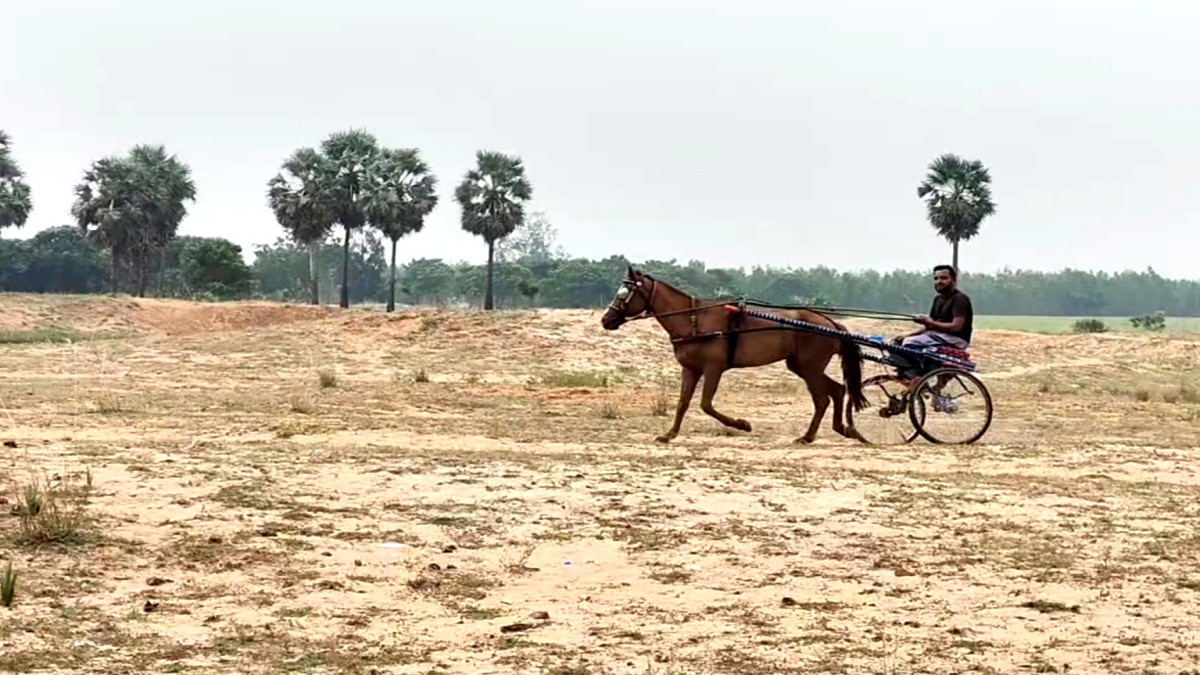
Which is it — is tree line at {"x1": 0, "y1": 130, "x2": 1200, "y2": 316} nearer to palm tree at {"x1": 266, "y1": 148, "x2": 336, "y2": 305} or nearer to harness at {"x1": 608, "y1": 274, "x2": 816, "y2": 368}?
palm tree at {"x1": 266, "y1": 148, "x2": 336, "y2": 305}

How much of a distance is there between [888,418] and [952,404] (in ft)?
3.14

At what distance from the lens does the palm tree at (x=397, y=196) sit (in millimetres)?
61594

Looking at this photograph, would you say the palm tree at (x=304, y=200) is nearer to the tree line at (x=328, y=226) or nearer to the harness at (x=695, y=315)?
the tree line at (x=328, y=226)

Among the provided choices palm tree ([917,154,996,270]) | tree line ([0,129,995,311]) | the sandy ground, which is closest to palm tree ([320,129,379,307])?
tree line ([0,129,995,311])

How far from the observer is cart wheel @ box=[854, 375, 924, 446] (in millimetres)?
14906

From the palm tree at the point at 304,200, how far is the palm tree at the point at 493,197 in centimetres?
652

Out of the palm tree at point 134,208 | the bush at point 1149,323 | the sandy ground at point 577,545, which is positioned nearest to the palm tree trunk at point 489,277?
the palm tree at point 134,208

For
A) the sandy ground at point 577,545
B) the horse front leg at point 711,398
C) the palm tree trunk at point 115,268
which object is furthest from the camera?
the palm tree trunk at point 115,268

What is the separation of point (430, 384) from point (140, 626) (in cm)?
1910

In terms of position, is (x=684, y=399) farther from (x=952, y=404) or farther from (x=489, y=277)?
(x=489, y=277)

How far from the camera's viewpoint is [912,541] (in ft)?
27.8

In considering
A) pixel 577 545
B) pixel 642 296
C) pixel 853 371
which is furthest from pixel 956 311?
pixel 577 545

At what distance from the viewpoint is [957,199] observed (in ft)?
182

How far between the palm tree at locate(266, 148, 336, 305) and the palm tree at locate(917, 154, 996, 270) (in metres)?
28.0
